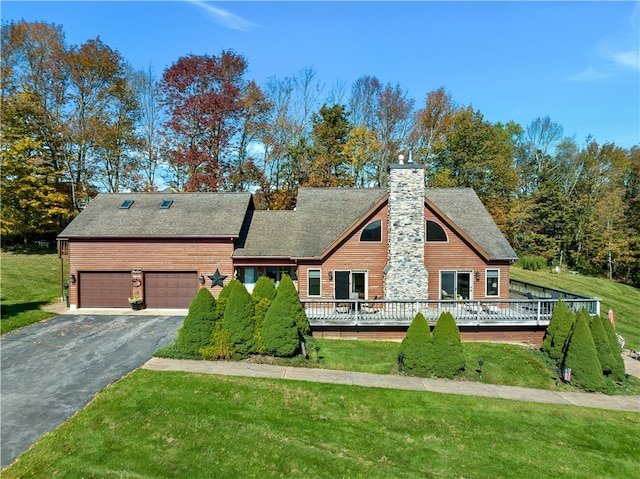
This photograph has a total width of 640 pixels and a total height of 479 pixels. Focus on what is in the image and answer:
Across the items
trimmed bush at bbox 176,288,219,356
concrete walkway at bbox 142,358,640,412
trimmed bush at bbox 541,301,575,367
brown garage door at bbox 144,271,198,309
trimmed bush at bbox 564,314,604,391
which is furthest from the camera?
brown garage door at bbox 144,271,198,309

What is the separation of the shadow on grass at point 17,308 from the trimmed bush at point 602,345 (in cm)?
2273

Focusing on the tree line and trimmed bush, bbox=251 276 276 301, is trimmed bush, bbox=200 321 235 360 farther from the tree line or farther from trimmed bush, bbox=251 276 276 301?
A: the tree line

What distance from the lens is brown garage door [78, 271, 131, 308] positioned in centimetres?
1941

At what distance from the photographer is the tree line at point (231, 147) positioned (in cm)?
2916

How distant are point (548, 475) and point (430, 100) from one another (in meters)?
36.4

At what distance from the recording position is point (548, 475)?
7402 millimetres

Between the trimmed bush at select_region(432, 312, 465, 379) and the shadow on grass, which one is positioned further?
the shadow on grass

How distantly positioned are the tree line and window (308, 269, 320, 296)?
17269 millimetres

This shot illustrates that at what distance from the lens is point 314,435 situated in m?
8.07

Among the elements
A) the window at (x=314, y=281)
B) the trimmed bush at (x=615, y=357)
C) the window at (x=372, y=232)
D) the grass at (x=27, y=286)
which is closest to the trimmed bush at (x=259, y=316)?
the window at (x=314, y=281)

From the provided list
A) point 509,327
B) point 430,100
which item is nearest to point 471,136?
Result: point 430,100

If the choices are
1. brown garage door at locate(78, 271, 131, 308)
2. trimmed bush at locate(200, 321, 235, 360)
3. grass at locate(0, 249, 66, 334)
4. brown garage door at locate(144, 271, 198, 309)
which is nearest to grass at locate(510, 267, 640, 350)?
trimmed bush at locate(200, 321, 235, 360)

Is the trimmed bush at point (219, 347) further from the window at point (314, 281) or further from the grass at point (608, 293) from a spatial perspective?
the grass at point (608, 293)

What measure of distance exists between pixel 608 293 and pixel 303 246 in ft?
87.9
